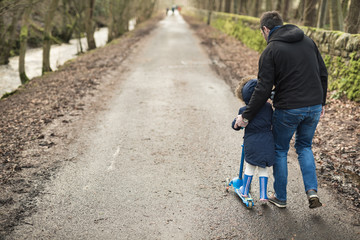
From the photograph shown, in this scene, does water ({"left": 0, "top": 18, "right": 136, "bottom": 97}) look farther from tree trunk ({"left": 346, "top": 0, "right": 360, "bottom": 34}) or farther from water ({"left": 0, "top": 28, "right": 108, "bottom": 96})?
tree trunk ({"left": 346, "top": 0, "right": 360, "bottom": 34})

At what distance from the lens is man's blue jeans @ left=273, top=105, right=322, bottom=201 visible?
3781 millimetres

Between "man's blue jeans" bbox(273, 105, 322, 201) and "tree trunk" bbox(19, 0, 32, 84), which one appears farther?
"tree trunk" bbox(19, 0, 32, 84)

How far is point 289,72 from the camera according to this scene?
12.0 ft

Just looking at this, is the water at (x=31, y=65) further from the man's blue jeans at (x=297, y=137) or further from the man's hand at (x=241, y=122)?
the man's blue jeans at (x=297, y=137)

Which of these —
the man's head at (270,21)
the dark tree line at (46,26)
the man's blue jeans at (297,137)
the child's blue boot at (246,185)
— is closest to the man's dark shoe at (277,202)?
the man's blue jeans at (297,137)

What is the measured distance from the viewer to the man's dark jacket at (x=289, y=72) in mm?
3629

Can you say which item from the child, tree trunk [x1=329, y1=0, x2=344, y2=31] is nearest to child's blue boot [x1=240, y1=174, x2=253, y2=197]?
the child

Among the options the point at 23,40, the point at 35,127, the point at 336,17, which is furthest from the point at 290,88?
the point at 23,40

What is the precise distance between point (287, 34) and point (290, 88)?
605 millimetres

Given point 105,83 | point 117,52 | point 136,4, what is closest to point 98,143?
point 105,83

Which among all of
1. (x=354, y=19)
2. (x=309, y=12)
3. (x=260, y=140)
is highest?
(x=309, y=12)

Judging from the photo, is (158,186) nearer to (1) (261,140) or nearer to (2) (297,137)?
(1) (261,140)

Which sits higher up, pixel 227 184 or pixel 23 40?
pixel 23 40

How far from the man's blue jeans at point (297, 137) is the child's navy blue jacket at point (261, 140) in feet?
0.35
